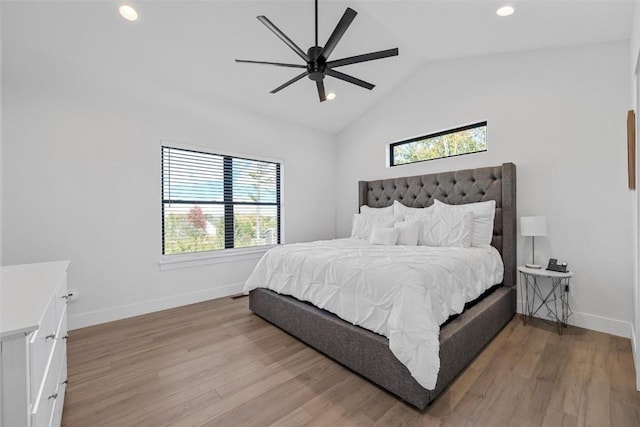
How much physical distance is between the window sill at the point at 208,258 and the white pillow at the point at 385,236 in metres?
1.85

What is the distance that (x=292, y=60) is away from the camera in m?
3.26

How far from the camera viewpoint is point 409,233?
3258mm

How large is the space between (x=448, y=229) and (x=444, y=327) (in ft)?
4.86

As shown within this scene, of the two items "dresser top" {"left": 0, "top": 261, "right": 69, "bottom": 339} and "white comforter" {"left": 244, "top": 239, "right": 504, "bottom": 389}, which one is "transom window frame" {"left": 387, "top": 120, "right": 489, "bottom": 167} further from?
"dresser top" {"left": 0, "top": 261, "right": 69, "bottom": 339}

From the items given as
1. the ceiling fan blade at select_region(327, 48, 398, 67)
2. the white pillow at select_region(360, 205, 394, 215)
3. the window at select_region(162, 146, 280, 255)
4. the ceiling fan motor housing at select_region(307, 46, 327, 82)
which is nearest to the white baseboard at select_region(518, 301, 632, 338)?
Result: the white pillow at select_region(360, 205, 394, 215)

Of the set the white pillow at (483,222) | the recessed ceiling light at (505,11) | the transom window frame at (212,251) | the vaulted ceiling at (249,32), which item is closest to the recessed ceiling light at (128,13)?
the vaulted ceiling at (249,32)

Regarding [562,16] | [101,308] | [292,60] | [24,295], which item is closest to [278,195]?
[292,60]

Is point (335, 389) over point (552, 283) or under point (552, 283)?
under

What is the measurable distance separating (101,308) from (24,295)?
2.21 meters

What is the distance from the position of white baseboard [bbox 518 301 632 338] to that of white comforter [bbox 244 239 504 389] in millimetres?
782

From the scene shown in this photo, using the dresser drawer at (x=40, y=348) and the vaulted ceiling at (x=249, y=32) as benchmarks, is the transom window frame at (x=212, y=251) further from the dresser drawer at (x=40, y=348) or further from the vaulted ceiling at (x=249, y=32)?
the dresser drawer at (x=40, y=348)

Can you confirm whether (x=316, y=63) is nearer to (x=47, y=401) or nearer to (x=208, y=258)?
(x=47, y=401)

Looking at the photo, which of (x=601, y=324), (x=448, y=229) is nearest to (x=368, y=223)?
(x=448, y=229)

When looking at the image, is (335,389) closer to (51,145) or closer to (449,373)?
(449,373)
